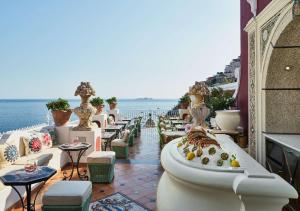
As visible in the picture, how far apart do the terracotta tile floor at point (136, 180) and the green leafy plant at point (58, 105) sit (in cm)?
179

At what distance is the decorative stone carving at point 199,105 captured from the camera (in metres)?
4.85

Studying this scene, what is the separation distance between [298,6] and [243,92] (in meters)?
3.66

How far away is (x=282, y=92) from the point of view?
4.34 m

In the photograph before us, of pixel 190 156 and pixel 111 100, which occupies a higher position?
pixel 111 100

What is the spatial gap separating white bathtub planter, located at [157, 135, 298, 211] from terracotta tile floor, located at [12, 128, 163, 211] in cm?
114

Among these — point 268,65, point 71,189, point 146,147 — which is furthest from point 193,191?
point 146,147

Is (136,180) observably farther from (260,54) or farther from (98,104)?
(98,104)

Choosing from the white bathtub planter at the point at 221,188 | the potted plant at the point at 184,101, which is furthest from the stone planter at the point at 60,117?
the potted plant at the point at 184,101

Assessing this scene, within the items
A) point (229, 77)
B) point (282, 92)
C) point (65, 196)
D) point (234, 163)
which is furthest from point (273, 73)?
point (229, 77)

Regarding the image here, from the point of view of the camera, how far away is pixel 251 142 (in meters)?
5.18

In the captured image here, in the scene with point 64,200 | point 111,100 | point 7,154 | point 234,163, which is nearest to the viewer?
point 234,163

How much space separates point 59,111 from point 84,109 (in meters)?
0.74

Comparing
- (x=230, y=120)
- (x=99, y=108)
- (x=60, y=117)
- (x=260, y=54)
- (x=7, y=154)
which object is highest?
(x=260, y=54)

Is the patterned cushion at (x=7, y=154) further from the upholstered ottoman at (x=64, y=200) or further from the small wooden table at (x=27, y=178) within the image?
the upholstered ottoman at (x=64, y=200)
